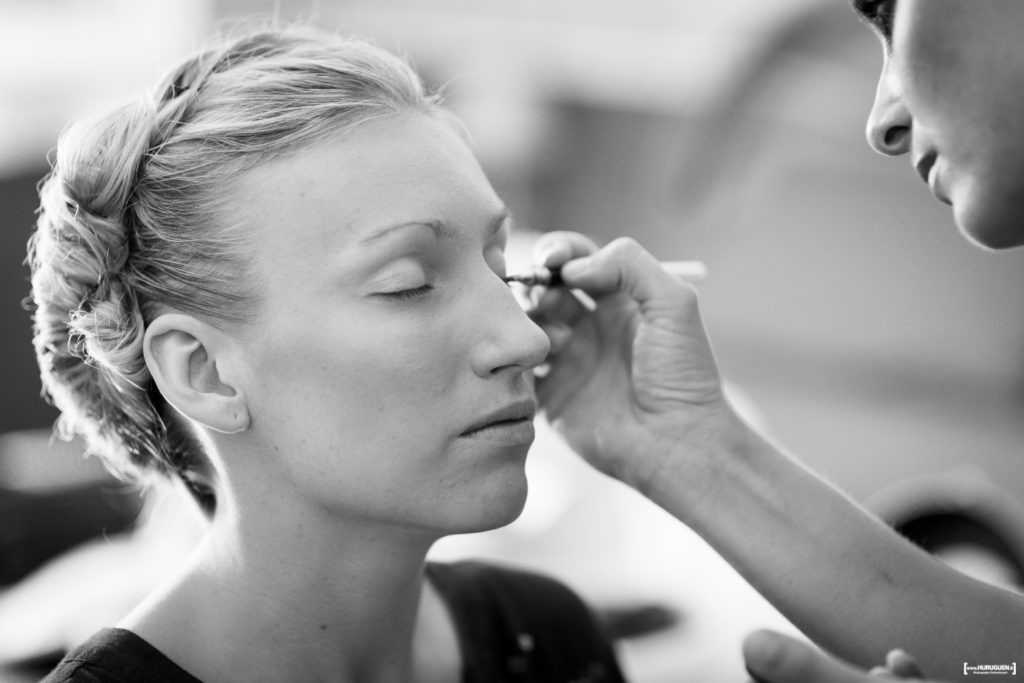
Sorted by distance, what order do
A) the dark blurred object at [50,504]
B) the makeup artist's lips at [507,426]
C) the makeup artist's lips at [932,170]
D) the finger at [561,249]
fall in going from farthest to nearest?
the dark blurred object at [50,504] → the finger at [561,249] → the makeup artist's lips at [507,426] → the makeup artist's lips at [932,170]

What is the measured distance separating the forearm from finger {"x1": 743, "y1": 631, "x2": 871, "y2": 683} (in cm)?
50

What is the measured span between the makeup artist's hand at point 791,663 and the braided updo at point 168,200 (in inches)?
29.4

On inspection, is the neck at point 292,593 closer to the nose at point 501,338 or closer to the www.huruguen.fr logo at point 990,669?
the nose at point 501,338

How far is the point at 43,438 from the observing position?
340 centimetres

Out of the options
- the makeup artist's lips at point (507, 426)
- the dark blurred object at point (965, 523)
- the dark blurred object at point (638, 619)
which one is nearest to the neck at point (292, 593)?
the makeup artist's lips at point (507, 426)

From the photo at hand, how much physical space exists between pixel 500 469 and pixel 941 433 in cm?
363

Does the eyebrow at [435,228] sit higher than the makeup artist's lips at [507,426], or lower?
higher

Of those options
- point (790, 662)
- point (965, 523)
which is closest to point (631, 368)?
point (790, 662)

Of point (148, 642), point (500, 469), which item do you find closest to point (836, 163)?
point (500, 469)

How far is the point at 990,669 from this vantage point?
4.16ft

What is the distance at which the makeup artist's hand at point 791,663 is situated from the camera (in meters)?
0.84

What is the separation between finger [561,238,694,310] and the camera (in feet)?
4.97

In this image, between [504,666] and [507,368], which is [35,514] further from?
[507,368]

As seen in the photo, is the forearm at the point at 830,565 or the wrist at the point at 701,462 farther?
the wrist at the point at 701,462
